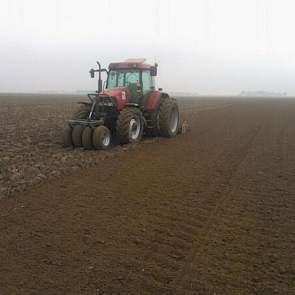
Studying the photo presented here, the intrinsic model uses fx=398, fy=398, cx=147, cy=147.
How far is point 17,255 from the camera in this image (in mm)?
4363

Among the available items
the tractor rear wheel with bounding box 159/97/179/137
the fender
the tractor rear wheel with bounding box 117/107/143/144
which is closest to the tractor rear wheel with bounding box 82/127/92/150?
the tractor rear wheel with bounding box 117/107/143/144

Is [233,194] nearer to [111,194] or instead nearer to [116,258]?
[111,194]

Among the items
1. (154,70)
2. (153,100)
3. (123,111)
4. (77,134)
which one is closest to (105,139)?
(77,134)

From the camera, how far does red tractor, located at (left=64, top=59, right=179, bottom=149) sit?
1056cm

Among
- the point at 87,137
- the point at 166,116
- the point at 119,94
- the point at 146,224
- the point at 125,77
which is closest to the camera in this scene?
the point at 146,224

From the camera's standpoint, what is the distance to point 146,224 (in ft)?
17.2

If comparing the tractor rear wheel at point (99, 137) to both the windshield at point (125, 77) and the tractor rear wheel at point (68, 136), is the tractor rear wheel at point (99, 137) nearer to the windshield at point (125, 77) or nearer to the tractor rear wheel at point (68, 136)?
the tractor rear wheel at point (68, 136)

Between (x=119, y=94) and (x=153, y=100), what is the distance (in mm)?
1473

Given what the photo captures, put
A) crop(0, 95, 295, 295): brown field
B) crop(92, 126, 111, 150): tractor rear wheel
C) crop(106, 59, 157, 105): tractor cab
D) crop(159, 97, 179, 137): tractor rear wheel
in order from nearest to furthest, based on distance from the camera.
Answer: crop(0, 95, 295, 295): brown field < crop(92, 126, 111, 150): tractor rear wheel < crop(106, 59, 157, 105): tractor cab < crop(159, 97, 179, 137): tractor rear wheel

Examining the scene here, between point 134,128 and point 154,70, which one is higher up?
point 154,70

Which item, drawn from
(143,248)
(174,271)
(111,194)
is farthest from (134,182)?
(174,271)

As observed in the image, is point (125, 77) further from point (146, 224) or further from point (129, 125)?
point (146, 224)

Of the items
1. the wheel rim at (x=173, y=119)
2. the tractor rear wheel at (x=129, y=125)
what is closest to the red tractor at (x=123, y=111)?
the tractor rear wheel at (x=129, y=125)

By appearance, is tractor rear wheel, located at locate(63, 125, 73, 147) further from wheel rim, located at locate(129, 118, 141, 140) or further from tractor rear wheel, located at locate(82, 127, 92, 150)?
wheel rim, located at locate(129, 118, 141, 140)
